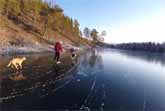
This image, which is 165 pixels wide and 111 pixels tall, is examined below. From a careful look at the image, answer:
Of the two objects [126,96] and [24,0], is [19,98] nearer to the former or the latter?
[126,96]

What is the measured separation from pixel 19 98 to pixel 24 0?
65.1 metres

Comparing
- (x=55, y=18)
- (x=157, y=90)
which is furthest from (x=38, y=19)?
(x=157, y=90)

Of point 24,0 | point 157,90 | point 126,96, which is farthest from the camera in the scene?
point 24,0

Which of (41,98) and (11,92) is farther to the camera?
(11,92)

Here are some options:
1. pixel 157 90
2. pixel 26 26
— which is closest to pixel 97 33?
pixel 26 26

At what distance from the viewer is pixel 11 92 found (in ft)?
34.0

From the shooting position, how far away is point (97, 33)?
156750 millimetres

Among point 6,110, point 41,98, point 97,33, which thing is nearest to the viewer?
point 6,110

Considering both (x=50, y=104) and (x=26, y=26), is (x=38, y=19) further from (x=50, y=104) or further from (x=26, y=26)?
(x=50, y=104)

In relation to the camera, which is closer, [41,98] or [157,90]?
[41,98]

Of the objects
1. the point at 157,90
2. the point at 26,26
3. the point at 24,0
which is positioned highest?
the point at 24,0

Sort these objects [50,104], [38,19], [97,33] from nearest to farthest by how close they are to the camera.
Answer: [50,104] < [38,19] < [97,33]

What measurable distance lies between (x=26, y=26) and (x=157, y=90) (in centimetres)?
6201

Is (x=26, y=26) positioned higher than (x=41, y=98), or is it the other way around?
(x=26, y=26)
